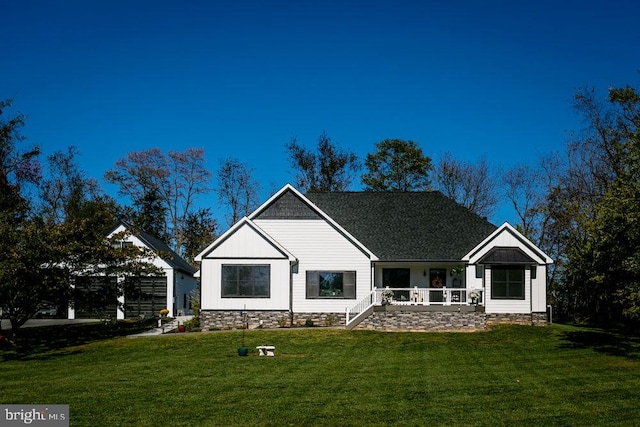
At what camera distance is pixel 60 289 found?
27.5 m

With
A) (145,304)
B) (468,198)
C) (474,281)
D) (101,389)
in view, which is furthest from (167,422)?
(468,198)

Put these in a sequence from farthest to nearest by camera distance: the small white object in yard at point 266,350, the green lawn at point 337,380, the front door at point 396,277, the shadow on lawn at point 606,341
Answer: the front door at point 396,277 → the shadow on lawn at point 606,341 → the small white object in yard at point 266,350 → the green lawn at point 337,380

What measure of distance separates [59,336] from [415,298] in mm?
15696

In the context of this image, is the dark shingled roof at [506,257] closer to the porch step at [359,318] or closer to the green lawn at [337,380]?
the green lawn at [337,380]

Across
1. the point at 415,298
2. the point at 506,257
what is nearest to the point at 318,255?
the point at 415,298

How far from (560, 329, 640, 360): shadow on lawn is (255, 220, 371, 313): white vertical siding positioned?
31.0 ft

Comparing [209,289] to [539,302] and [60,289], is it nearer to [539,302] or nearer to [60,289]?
[60,289]

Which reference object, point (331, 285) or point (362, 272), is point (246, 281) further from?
point (362, 272)

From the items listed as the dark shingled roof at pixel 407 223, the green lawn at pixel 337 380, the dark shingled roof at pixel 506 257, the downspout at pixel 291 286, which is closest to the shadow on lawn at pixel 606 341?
the green lawn at pixel 337 380

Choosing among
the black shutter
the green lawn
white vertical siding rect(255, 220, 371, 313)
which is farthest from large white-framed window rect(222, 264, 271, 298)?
the green lawn

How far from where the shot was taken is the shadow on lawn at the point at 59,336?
25797 mm

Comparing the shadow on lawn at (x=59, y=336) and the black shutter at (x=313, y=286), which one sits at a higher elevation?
the black shutter at (x=313, y=286)

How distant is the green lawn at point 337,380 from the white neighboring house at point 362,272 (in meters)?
3.08

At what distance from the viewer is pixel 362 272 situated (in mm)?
33750
